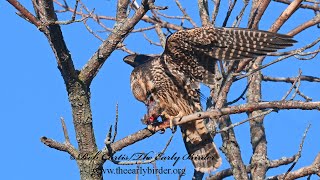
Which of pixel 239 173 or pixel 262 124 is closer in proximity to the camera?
pixel 239 173

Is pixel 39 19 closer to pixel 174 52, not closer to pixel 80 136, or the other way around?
pixel 80 136

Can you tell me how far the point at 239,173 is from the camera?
5.43 m

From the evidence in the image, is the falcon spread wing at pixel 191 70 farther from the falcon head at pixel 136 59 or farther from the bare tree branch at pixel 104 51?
the bare tree branch at pixel 104 51

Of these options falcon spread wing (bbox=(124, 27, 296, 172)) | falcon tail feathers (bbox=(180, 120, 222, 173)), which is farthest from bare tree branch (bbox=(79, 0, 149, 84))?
falcon tail feathers (bbox=(180, 120, 222, 173))

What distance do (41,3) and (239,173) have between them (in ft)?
8.62

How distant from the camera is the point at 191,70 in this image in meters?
5.79

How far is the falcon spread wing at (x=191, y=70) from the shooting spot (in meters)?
5.40

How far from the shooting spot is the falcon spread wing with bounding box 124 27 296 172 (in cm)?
540

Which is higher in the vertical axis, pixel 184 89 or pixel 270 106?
pixel 184 89

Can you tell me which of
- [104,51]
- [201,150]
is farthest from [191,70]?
[104,51]

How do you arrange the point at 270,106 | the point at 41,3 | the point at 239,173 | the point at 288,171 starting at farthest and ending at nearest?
the point at 239,173
the point at 288,171
the point at 270,106
the point at 41,3

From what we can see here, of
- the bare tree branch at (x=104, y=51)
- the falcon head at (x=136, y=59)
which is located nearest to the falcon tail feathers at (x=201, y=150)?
the falcon head at (x=136, y=59)

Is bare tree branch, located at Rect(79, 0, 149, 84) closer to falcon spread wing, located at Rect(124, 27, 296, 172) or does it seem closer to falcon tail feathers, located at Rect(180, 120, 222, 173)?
falcon spread wing, located at Rect(124, 27, 296, 172)

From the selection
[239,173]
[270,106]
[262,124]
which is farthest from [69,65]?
[262,124]
